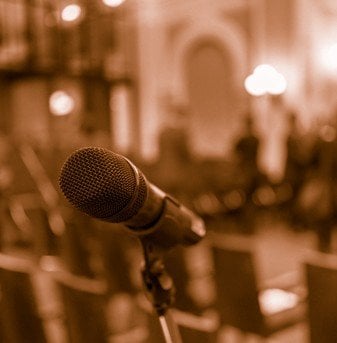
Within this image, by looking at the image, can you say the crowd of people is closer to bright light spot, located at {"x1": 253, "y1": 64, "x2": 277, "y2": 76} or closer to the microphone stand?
bright light spot, located at {"x1": 253, "y1": 64, "x2": 277, "y2": 76}

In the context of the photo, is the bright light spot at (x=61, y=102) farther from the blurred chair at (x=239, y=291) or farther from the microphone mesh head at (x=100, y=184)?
the microphone mesh head at (x=100, y=184)

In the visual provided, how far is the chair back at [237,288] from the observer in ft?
7.72

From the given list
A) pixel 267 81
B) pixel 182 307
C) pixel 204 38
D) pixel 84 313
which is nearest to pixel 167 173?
pixel 267 81

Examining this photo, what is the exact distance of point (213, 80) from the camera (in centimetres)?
1032

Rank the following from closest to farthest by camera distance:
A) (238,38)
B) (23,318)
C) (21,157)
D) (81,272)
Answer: (23,318) → (81,272) → (21,157) → (238,38)

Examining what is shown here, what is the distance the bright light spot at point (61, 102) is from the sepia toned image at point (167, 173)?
0.03 m

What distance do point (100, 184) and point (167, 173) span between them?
559cm

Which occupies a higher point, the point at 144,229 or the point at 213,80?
the point at 144,229

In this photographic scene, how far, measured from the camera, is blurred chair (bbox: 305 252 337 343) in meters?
1.96

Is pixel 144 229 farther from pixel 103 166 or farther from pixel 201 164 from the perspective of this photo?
pixel 201 164

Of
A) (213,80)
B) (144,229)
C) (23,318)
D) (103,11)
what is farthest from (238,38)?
(144,229)

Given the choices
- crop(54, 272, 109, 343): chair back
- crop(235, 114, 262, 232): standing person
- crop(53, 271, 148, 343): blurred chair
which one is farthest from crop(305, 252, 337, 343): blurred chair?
crop(235, 114, 262, 232): standing person

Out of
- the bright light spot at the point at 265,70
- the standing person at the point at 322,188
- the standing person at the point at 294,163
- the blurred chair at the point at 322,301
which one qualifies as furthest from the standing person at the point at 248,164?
the blurred chair at the point at 322,301

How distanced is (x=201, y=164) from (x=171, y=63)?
3.93 meters
